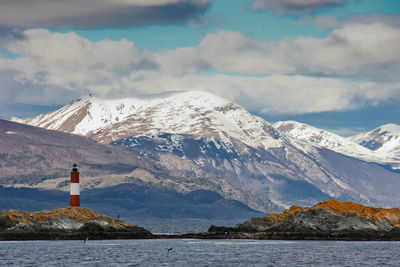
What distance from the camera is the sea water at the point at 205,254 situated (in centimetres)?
14912

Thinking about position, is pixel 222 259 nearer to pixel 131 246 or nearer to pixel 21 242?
pixel 131 246

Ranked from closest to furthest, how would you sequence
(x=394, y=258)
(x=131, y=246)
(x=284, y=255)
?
(x=394, y=258)
(x=284, y=255)
(x=131, y=246)

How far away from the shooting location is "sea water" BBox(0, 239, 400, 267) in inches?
5871

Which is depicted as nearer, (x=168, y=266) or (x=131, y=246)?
(x=168, y=266)

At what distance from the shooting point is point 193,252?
578 feet

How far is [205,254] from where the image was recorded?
557ft

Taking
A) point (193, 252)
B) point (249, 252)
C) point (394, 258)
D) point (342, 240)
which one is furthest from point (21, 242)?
point (394, 258)

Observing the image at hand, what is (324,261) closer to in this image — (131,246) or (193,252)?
(193,252)

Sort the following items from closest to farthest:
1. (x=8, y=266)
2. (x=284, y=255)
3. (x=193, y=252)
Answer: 1. (x=8, y=266)
2. (x=284, y=255)
3. (x=193, y=252)

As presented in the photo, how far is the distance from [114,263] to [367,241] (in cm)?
7606

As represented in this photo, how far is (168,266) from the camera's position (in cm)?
14525

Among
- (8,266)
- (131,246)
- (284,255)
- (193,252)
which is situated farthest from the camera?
(131,246)

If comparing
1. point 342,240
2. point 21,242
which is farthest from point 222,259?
point 21,242

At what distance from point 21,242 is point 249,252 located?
2428 inches
